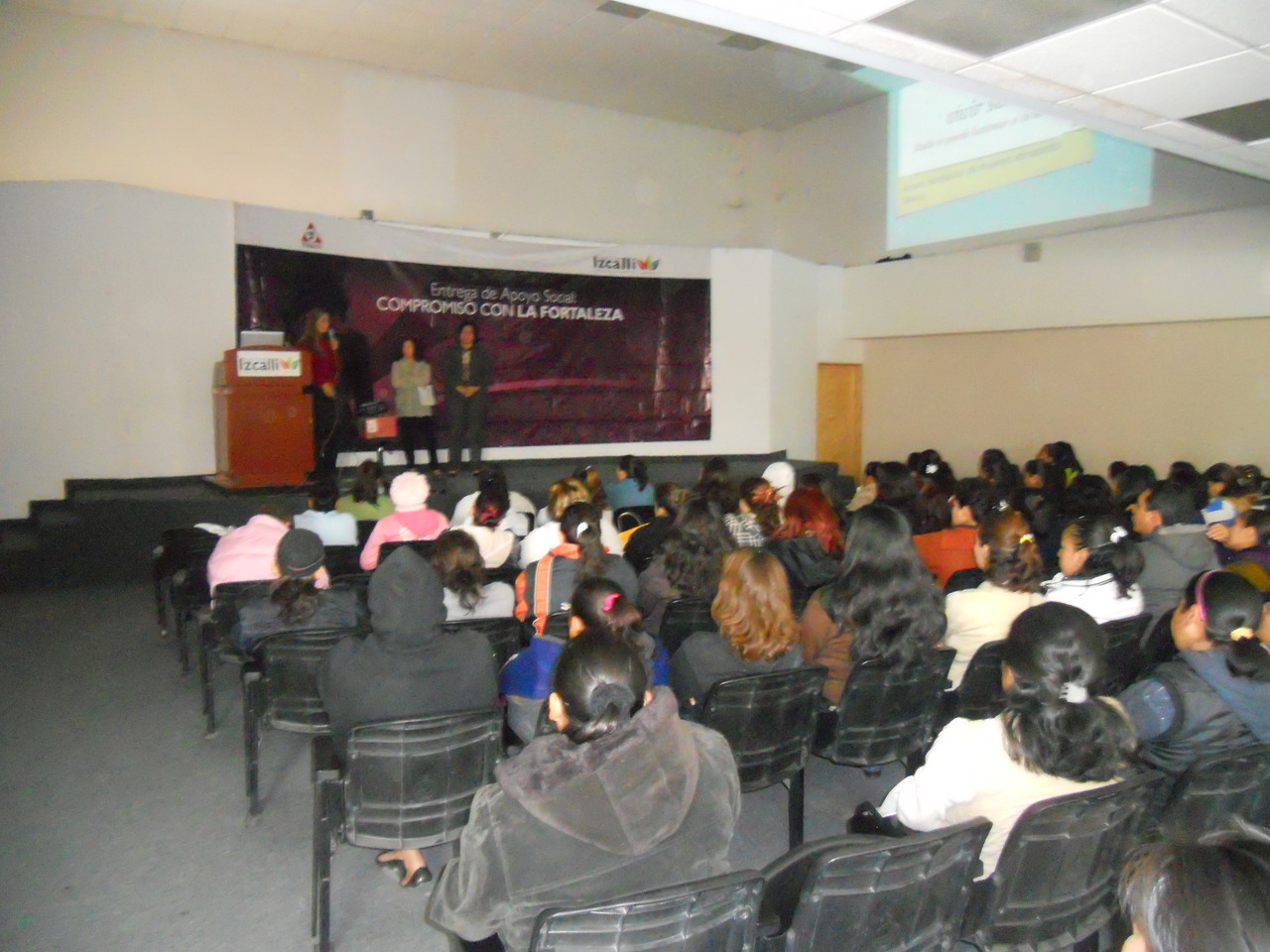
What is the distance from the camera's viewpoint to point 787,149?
1149 centimetres

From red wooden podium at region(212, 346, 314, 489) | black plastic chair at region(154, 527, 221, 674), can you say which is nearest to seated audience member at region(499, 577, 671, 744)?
black plastic chair at region(154, 527, 221, 674)

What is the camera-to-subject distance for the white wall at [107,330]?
6.64 m

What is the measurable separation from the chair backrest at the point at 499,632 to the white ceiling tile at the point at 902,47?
2596 mm

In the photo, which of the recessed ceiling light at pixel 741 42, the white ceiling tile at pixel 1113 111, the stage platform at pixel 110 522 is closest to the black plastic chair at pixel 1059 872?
the white ceiling tile at pixel 1113 111

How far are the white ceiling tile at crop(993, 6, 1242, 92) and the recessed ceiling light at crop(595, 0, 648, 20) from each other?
4.83m

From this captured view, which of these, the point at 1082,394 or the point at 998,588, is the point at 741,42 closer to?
the point at 1082,394

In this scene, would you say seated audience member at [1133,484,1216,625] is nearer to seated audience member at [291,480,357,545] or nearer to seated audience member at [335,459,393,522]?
seated audience member at [291,480,357,545]

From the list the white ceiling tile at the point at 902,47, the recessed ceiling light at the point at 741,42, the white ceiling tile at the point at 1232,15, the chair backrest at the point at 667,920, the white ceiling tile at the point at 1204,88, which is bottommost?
the chair backrest at the point at 667,920

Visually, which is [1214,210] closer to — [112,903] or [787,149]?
[787,149]

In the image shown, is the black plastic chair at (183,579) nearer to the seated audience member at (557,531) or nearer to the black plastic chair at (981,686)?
the seated audience member at (557,531)

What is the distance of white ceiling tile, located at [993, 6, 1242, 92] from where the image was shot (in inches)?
127

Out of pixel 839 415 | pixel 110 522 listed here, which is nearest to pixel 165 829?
pixel 110 522

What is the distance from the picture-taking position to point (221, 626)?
12.0 ft

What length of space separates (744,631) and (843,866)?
117cm
